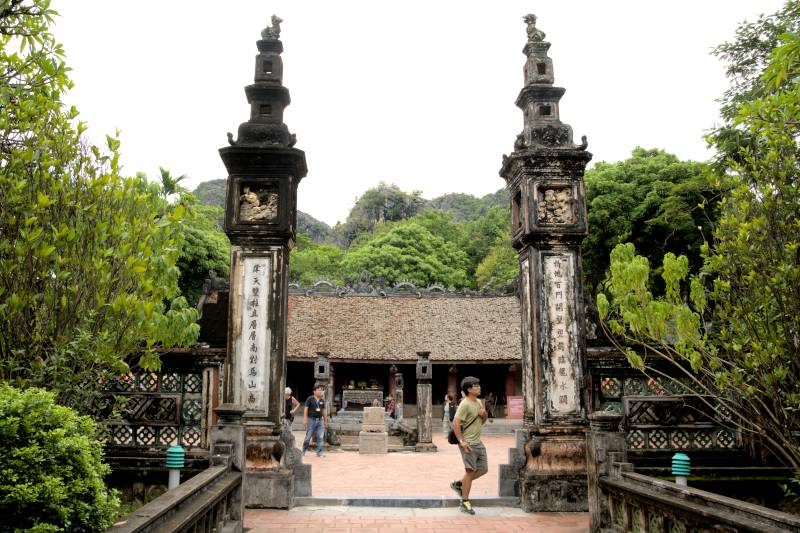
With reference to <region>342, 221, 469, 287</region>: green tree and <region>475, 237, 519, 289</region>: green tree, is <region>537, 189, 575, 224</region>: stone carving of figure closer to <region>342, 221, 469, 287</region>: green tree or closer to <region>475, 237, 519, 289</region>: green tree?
<region>475, 237, 519, 289</region>: green tree

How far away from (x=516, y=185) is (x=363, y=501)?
4823 millimetres

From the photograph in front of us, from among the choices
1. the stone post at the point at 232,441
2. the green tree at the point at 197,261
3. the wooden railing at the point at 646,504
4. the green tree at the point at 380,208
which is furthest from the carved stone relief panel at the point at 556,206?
the green tree at the point at 380,208

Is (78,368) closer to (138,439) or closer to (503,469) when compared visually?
(138,439)

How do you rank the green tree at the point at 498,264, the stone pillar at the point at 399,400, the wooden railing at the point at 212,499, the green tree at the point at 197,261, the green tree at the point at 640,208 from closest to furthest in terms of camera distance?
1. the wooden railing at the point at 212,499
2. the green tree at the point at 640,208
3. the stone pillar at the point at 399,400
4. the green tree at the point at 197,261
5. the green tree at the point at 498,264

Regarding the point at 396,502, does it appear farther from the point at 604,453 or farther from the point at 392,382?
the point at 392,382

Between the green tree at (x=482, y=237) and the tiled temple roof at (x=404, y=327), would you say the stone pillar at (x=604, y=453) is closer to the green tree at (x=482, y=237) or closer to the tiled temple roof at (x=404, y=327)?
the tiled temple roof at (x=404, y=327)

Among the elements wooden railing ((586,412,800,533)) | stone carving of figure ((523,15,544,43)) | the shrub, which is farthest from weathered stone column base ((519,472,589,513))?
stone carving of figure ((523,15,544,43))

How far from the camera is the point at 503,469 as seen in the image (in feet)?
26.6

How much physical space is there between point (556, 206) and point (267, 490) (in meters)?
5.27

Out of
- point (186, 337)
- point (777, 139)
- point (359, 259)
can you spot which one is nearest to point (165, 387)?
point (186, 337)

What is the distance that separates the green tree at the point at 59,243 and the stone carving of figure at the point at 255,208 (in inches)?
99.9

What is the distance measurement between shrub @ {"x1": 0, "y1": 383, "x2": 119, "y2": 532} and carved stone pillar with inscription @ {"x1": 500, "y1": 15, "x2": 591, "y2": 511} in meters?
5.60

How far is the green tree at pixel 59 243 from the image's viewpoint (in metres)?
4.85

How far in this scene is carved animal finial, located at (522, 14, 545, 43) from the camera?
9125 mm
